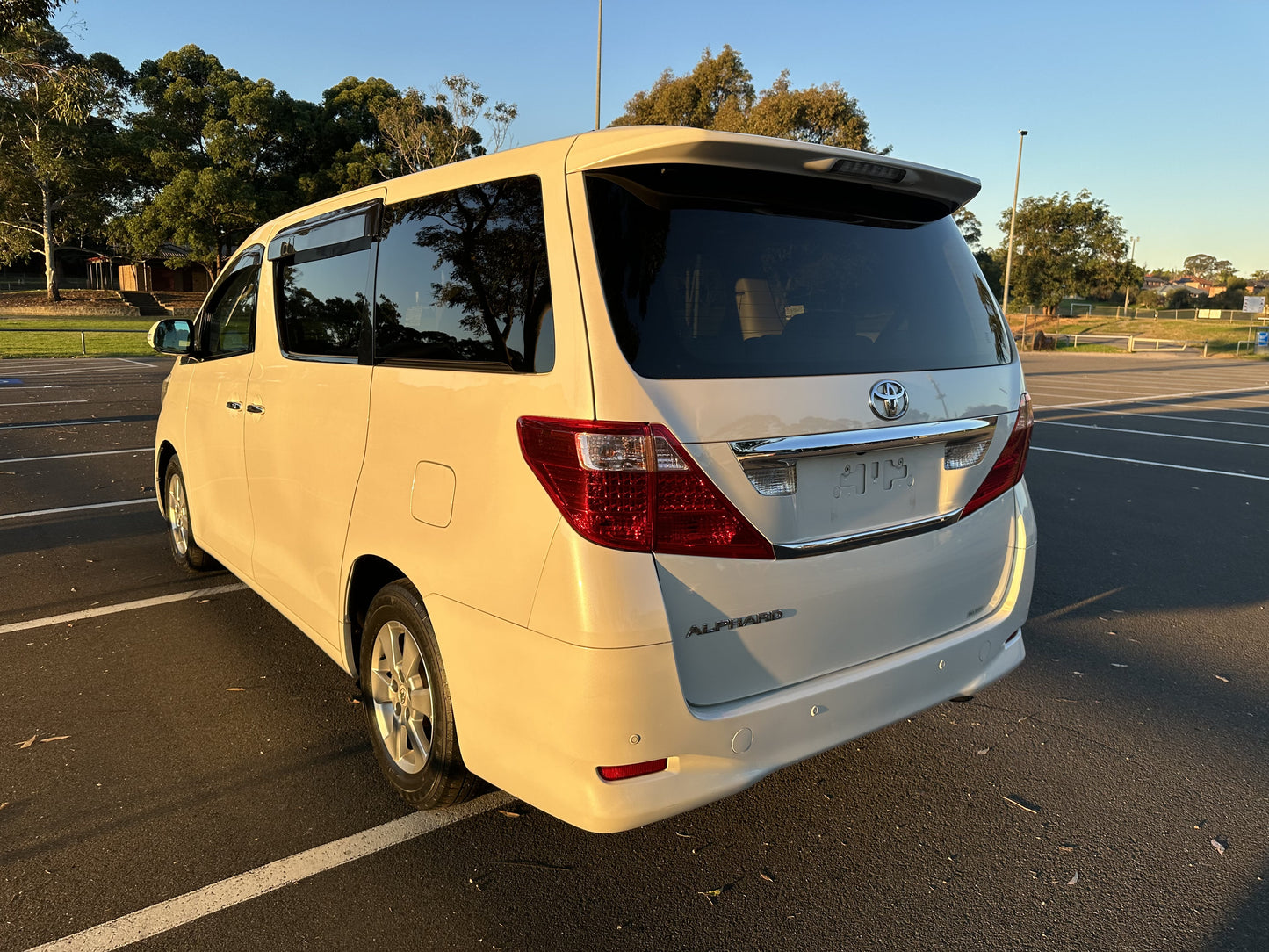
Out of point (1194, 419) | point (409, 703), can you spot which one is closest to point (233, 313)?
point (409, 703)

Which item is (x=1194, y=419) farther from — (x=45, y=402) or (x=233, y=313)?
(x=45, y=402)

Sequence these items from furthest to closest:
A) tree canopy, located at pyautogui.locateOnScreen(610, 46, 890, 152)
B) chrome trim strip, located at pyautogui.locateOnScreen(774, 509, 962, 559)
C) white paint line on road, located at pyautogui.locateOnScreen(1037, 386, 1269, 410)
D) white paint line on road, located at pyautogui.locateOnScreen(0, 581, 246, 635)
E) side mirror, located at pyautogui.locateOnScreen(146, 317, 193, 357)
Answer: tree canopy, located at pyautogui.locateOnScreen(610, 46, 890, 152) → white paint line on road, located at pyautogui.locateOnScreen(1037, 386, 1269, 410) → side mirror, located at pyautogui.locateOnScreen(146, 317, 193, 357) → white paint line on road, located at pyautogui.locateOnScreen(0, 581, 246, 635) → chrome trim strip, located at pyautogui.locateOnScreen(774, 509, 962, 559)

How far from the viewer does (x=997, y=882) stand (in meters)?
2.68

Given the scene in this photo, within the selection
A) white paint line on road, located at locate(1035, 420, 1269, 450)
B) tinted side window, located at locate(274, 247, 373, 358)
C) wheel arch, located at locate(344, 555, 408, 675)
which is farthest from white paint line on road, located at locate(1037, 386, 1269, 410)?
wheel arch, located at locate(344, 555, 408, 675)

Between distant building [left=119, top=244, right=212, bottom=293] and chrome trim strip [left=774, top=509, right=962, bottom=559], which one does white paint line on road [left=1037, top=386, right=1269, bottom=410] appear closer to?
chrome trim strip [left=774, top=509, right=962, bottom=559]

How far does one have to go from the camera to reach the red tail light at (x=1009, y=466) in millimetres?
2875

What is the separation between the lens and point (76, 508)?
719cm

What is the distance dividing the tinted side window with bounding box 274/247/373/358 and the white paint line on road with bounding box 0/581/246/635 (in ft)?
7.16

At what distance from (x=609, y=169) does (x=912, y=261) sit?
3.56ft

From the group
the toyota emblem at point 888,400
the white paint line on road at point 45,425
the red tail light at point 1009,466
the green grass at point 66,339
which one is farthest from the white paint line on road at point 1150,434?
the green grass at point 66,339

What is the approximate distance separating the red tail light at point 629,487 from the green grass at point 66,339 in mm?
26989

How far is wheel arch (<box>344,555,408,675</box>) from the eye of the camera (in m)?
2.98

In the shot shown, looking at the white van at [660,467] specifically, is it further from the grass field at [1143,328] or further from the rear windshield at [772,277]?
the grass field at [1143,328]

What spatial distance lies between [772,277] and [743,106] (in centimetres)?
4687
